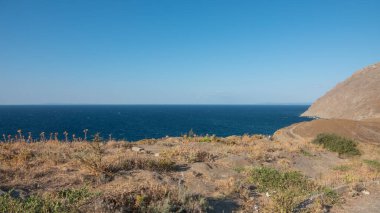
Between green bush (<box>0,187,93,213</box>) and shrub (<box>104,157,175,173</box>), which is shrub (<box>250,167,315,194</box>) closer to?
shrub (<box>104,157,175,173</box>)

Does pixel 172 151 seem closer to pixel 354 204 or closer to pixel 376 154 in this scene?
pixel 354 204

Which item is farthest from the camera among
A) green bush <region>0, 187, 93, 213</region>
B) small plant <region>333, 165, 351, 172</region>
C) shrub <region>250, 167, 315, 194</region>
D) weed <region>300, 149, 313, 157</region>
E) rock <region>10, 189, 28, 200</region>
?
weed <region>300, 149, 313, 157</region>

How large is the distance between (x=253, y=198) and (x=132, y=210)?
12.8 feet

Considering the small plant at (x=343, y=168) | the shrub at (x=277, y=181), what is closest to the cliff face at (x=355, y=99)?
the small plant at (x=343, y=168)

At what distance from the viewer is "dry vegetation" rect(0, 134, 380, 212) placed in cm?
631

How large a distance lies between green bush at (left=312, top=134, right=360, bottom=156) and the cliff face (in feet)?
186

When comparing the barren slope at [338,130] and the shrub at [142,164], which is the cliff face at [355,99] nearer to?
the barren slope at [338,130]

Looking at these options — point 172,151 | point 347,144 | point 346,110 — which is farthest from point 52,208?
point 346,110

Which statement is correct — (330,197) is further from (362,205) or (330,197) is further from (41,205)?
(41,205)

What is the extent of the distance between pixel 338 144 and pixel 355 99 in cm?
8393

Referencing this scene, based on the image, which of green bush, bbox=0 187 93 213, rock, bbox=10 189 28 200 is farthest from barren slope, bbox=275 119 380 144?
rock, bbox=10 189 28 200

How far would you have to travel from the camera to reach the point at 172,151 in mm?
13617

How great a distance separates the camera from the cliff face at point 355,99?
77.1m

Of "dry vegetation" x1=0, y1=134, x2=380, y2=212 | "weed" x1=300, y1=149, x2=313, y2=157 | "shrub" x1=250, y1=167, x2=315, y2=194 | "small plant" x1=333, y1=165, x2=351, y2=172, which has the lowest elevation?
"small plant" x1=333, y1=165, x2=351, y2=172
